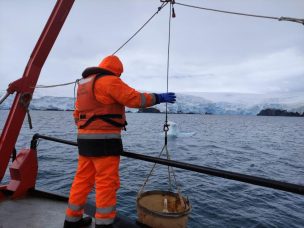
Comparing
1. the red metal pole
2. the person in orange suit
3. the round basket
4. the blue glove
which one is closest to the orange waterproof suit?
the person in orange suit

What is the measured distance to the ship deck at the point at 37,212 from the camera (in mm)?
3312

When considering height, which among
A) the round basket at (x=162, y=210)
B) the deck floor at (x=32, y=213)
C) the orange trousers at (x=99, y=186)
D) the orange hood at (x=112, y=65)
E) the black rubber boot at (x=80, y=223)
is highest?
the orange hood at (x=112, y=65)

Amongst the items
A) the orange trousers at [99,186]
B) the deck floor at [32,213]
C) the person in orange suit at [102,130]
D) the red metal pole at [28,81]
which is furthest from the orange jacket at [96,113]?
the deck floor at [32,213]

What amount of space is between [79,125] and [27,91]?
4.33ft

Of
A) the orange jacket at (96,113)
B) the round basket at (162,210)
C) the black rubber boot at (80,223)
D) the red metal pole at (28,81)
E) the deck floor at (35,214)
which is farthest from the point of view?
the red metal pole at (28,81)

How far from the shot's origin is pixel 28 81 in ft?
12.5

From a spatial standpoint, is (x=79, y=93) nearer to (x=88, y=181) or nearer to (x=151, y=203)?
(x=88, y=181)

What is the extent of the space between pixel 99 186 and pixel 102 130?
59 cm

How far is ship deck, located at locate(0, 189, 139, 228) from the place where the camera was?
3.31 meters

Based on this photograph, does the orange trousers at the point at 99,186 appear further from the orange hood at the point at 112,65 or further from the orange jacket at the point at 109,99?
the orange hood at the point at 112,65

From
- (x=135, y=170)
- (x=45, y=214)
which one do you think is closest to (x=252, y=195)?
(x=135, y=170)

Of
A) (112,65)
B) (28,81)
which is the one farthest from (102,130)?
(28,81)

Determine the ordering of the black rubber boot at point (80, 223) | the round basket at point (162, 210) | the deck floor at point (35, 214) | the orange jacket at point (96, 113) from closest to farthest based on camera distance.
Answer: the orange jacket at point (96, 113)
the round basket at point (162, 210)
the black rubber boot at point (80, 223)
the deck floor at point (35, 214)

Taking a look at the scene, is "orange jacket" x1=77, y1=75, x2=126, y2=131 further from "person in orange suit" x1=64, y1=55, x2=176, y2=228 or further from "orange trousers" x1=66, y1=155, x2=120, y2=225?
"orange trousers" x1=66, y1=155, x2=120, y2=225
